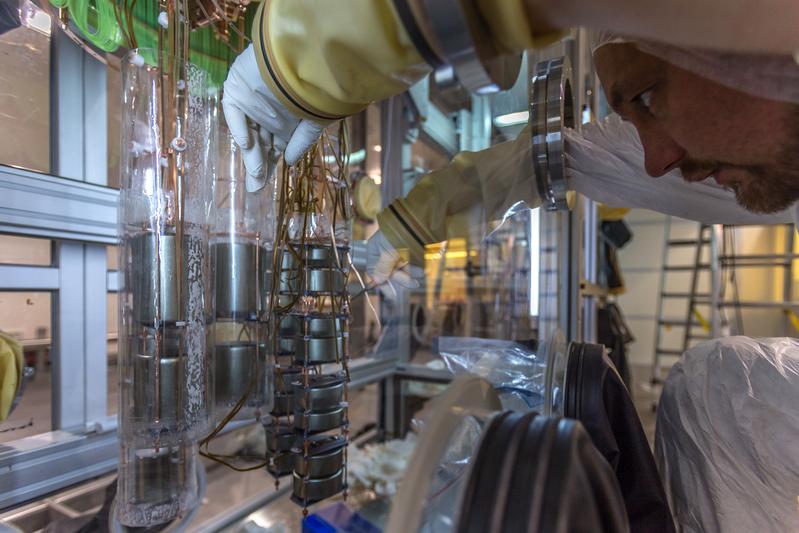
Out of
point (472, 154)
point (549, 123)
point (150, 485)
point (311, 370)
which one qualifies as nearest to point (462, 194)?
point (472, 154)

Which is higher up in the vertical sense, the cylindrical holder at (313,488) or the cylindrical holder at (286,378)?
the cylindrical holder at (286,378)

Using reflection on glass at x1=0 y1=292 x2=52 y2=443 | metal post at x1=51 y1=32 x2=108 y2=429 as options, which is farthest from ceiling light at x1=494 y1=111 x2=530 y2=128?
reflection on glass at x1=0 y1=292 x2=52 y2=443

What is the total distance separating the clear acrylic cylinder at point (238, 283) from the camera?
682 mm

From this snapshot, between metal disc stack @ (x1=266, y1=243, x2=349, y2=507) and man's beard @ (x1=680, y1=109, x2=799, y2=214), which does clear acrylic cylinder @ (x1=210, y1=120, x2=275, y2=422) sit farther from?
man's beard @ (x1=680, y1=109, x2=799, y2=214)

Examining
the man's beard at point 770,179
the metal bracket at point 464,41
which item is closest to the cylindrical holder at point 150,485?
the metal bracket at point 464,41

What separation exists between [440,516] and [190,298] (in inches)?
18.3

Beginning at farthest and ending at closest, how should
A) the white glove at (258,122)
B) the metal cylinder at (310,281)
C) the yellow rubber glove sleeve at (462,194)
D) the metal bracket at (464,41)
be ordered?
1. the yellow rubber glove sleeve at (462,194)
2. the metal cylinder at (310,281)
3. the white glove at (258,122)
4. the metal bracket at (464,41)

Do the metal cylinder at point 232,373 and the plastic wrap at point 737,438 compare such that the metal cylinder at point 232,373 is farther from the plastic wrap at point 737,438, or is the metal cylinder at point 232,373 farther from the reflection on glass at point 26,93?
the plastic wrap at point 737,438

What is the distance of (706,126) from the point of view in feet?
1.79

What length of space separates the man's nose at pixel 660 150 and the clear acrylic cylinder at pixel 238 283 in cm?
60

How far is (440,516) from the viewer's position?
1.06ft

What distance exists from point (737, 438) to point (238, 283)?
2.55ft

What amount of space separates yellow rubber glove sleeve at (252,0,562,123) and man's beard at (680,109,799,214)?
41 cm

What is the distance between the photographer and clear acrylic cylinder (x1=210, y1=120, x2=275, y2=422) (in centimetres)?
68
